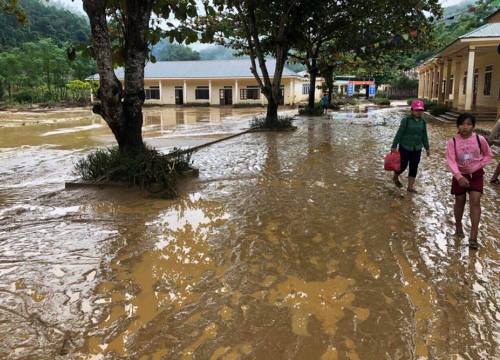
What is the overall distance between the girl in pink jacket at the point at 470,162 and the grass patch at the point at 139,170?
4.18 meters

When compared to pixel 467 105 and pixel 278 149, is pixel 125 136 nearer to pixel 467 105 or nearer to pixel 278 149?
pixel 278 149

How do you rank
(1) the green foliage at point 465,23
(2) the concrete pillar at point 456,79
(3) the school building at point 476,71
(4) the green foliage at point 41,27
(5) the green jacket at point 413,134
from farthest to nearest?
(4) the green foliage at point 41,27
(1) the green foliage at point 465,23
(2) the concrete pillar at point 456,79
(3) the school building at point 476,71
(5) the green jacket at point 413,134

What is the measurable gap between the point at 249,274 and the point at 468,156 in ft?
8.91

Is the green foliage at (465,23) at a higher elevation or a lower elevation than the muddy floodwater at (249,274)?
higher

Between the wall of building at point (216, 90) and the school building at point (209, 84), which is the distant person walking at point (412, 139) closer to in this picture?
the school building at point (209, 84)

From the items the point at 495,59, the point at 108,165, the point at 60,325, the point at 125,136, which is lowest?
the point at 60,325

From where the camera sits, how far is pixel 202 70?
153 feet

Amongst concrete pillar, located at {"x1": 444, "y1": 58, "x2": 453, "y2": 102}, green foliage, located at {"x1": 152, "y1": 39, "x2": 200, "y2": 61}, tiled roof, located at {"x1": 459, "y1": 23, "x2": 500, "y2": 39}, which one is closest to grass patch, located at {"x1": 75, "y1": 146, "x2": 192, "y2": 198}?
tiled roof, located at {"x1": 459, "y1": 23, "x2": 500, "y2": 39}

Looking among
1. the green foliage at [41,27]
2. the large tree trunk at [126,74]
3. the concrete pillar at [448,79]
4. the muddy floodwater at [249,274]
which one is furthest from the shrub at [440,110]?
the green foliage at [41,27]

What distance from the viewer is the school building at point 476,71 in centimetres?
1858

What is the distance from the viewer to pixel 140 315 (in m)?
3.41

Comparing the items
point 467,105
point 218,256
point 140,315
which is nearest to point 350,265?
point 218,256

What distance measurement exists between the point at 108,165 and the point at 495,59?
19887 millimetres

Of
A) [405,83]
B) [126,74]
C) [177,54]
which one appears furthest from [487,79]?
[177,54]
